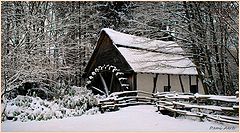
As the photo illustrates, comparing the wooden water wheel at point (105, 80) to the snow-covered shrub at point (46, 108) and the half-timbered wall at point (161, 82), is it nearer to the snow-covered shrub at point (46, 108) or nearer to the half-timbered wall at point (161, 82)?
the half-timbered wall at point (161, 82)

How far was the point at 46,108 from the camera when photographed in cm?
1245

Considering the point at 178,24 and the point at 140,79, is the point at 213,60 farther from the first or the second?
the point at 140,79

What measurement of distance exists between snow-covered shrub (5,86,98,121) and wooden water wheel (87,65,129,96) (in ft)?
9.66

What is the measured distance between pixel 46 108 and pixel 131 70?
215 inches

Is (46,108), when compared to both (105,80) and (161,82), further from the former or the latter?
(161,82)

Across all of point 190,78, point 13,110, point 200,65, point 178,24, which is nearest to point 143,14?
point 178,24

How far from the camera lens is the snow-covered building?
53.0 feet

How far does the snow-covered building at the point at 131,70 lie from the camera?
16.1 metres

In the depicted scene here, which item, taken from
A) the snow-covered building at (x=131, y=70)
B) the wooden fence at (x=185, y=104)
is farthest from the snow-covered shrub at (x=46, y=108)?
the snow-covered building at (x=131, y=70)

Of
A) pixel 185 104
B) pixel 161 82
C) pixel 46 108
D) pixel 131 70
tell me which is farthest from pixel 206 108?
pixel 161 82

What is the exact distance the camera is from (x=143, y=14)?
11406mm

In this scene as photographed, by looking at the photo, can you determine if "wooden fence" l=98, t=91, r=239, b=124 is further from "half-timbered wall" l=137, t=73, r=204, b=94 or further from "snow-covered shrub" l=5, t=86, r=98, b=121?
"snow-covered shrub" l=5, t=86, r=98, b=121

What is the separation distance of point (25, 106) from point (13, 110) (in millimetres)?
1207

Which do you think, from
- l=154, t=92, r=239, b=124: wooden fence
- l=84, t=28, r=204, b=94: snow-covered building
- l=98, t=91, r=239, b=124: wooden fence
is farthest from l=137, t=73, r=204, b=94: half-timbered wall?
l=154, t=92, r=239, b=124: wooden fence
